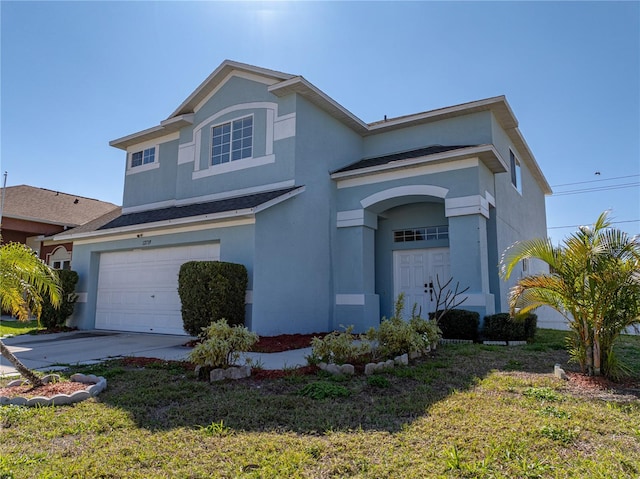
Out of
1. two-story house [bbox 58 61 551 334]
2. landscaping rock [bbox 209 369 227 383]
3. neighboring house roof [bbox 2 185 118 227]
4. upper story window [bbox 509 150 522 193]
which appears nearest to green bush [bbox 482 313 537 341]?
two-story house [bbox 58 61 551 334]

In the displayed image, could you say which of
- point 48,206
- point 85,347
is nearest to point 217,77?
point 85,347

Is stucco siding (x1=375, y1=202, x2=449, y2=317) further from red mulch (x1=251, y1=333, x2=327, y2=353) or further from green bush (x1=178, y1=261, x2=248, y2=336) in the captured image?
green bush (x1=178, y1=261, x2=248, y2=336)

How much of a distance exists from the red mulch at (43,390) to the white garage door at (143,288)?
A: 6.16 metres

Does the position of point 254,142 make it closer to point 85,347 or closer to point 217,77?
point 217,77

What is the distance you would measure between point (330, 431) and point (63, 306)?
1301cm

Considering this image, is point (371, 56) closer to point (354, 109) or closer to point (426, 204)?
point (354, 109)

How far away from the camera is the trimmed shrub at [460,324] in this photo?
10.5 meters

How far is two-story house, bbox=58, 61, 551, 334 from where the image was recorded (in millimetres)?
11367

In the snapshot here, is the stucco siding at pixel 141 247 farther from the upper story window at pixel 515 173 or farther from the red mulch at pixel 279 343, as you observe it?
the upper story window at pixel 515 173

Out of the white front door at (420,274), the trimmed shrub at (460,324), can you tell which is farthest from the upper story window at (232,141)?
the trimmed shrub at (460,324)

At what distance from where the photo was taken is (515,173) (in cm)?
1616

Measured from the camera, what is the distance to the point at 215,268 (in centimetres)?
985

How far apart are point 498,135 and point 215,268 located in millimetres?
10114

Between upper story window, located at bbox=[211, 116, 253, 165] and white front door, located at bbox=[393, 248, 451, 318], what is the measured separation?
6136 mm
